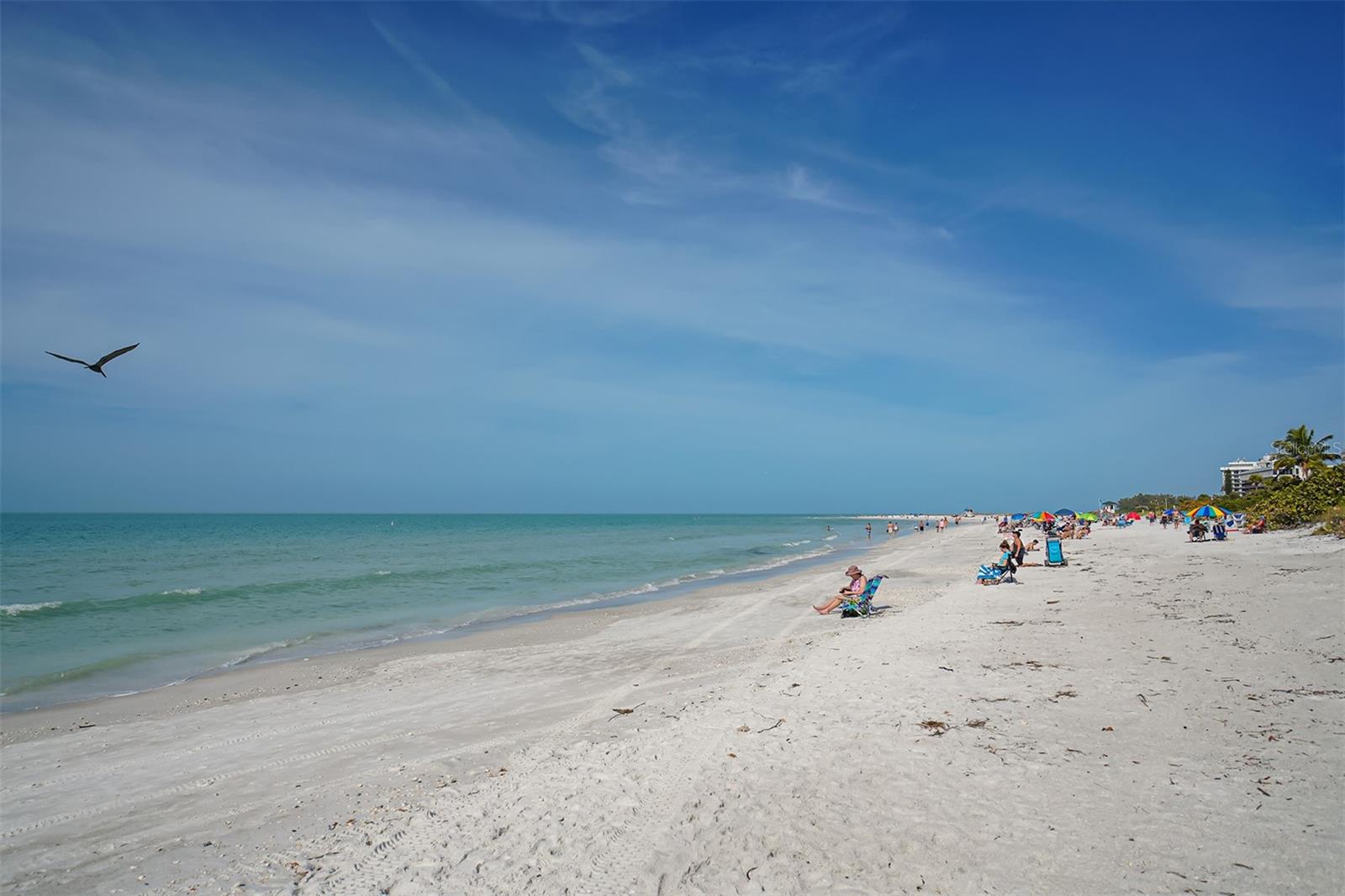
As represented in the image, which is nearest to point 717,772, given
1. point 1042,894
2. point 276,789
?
point 1042,894

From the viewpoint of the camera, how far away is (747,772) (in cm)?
592

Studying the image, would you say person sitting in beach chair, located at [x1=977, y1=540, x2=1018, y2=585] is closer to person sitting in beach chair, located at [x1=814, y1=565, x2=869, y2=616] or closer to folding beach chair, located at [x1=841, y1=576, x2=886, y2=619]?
person sitting in beach chair, located at [x1=814, y1=565, x2=869, y2=616]

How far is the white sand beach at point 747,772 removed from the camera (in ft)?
14.7

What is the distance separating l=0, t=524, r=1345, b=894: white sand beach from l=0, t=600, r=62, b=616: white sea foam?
14.0 metres

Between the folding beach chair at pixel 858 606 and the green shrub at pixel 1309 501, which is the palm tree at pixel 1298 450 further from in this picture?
the folding beach chair at pixel 858 606

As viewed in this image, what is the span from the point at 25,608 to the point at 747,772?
25.6 m

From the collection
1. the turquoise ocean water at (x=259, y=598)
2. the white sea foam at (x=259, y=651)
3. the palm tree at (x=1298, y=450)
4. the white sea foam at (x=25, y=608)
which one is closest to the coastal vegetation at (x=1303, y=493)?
the palm tree at (x=1298, y=450)

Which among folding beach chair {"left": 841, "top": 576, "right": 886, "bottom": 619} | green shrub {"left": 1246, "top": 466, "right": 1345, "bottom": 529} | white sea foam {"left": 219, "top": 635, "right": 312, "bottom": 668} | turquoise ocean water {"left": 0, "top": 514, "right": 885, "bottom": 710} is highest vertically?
green shrub {"left": 1246, "top": 466, "right": 1345, "bottom": 529}

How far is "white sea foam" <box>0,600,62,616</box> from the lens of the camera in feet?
66.7

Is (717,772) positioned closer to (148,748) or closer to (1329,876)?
(1329,876)

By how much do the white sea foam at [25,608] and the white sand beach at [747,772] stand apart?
45.9ft

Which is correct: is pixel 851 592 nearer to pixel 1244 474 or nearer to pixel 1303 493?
pixel 1303 493

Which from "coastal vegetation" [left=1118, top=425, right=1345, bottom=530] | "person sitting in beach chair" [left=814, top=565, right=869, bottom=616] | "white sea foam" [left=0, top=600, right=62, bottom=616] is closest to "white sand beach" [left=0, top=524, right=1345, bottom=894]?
"person sitting in beach chair" [left=814, top=565, right=869, bottom=616]

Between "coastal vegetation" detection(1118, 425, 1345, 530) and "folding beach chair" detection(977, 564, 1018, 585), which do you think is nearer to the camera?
"folding beach chair" detection(977, 564, 1018, 585)
